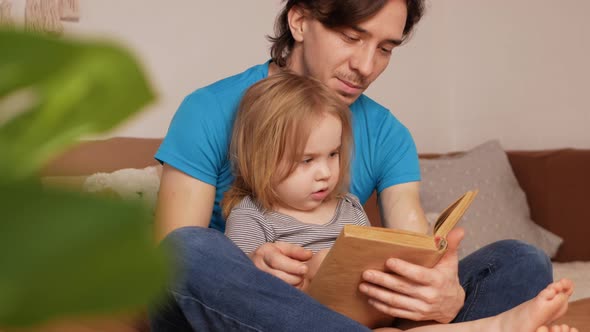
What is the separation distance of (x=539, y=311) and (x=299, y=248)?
40cm

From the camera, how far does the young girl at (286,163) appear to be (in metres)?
1.61

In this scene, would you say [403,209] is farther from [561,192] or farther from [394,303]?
[561,192]

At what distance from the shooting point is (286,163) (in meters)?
1.63

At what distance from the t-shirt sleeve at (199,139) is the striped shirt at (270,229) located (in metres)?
0.10

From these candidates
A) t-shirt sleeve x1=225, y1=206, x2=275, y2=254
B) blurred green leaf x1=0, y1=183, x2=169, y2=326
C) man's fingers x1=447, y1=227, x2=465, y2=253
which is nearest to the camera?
blurred green leaf x1=0, y1=183, x2=169, y2=326

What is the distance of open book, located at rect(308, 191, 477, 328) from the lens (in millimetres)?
1253

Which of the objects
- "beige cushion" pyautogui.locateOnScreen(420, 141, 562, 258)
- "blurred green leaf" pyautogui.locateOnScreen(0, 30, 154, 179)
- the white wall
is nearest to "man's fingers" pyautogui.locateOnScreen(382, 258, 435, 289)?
"blurred green leaf" pyautogui.locateOnScreen(0, 30, 154, 179)

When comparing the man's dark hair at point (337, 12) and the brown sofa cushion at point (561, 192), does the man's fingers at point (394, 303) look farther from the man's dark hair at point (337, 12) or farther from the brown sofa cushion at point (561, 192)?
the brown sofa cushion at point (561, 192)

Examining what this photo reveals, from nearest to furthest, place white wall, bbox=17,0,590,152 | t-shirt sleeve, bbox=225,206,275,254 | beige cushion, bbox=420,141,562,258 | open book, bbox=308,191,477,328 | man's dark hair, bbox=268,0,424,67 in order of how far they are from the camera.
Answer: open book, bbox=308,191,477,328
t-shirt sleeve, bbox=225,206,275,254
man's dark hair, bbox=268,0,424,67
beige cushion, bbox=420,141,562,258
white wall, bbox=17,0,590,152


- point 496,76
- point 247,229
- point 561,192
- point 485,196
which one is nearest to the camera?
point 247,229

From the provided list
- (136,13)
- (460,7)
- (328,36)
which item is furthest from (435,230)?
(460,7)

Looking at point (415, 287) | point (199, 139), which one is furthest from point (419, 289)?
point (199, 139)

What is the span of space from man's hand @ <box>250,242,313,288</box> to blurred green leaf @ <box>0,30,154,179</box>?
50.1 inches

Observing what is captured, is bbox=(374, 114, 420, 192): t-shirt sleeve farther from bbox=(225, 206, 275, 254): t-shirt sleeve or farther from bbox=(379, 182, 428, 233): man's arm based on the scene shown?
bbox=(225, 206, 275, 254): t-shirt sleeve
